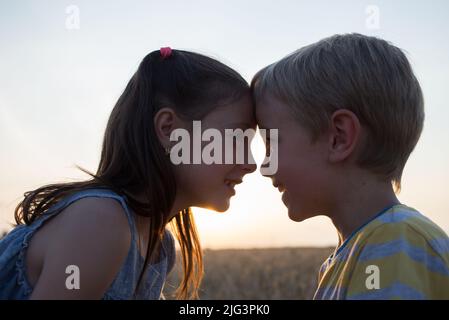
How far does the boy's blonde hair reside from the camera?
281 cm

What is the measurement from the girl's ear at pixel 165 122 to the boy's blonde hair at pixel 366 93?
0.63m

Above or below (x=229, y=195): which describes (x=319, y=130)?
above

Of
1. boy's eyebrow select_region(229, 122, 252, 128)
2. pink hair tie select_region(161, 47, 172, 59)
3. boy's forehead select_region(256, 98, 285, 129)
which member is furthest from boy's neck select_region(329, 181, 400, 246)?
pink hair tie select_region(161, 47, 172, 59)

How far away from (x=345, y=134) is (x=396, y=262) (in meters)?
0.75

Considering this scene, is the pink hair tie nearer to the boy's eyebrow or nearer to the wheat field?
the boy's eyebrow

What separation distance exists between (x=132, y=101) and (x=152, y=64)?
25cm

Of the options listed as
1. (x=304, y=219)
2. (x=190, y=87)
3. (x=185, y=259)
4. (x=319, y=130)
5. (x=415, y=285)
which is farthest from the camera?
(x=185, y=259)

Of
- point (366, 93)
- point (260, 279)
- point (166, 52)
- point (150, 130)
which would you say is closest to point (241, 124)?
point (150, 130)

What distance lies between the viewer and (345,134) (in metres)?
2.84

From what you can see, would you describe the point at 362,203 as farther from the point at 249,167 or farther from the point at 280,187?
the point at 249,167
